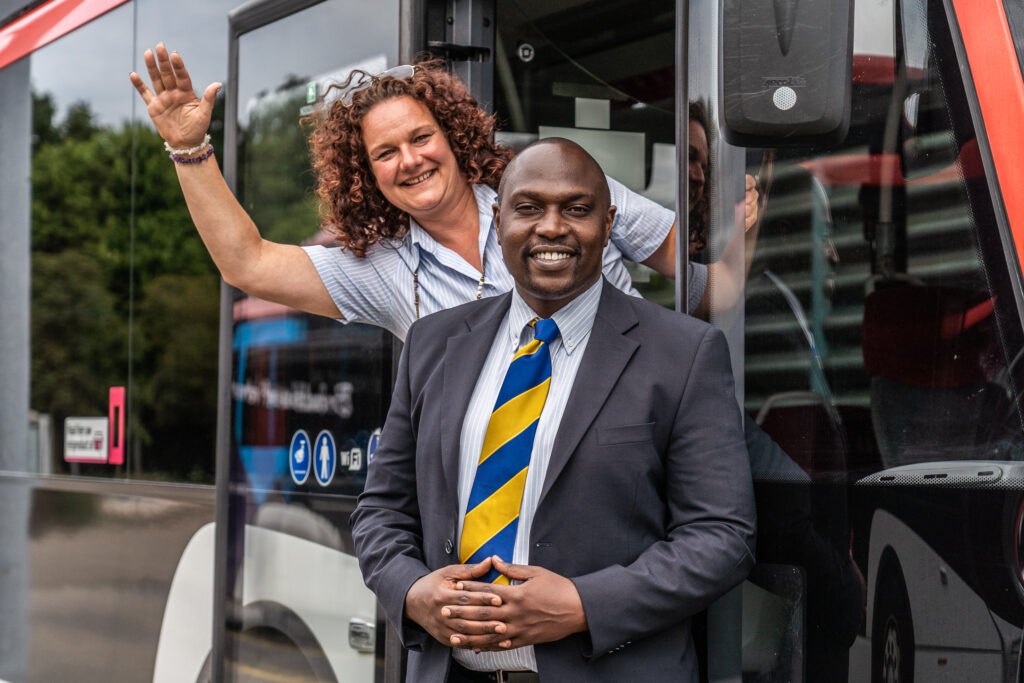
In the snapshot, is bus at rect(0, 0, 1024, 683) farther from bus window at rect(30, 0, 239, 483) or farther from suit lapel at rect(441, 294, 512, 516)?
suit lapel at rect(441, 294, 512, 516)

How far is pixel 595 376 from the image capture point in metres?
2.19

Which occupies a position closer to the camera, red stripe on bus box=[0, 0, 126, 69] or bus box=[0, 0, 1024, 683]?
bus box=[0, 0, 1024, 683]

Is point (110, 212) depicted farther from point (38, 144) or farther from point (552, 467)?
point (552, 467)

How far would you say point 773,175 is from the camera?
2.31 metres

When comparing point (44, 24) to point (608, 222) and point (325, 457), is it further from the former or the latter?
point (608, 222)

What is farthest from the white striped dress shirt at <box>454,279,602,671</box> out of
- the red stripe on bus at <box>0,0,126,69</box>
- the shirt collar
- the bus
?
the red stripe on bus at <box>0,0,126,69</box>

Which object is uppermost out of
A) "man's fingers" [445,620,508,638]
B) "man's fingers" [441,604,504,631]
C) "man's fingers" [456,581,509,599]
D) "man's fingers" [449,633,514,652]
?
"man's fingers" [456,581,509,599]

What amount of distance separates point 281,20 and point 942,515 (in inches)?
89.1

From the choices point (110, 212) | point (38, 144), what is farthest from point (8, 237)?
point (110, 212)

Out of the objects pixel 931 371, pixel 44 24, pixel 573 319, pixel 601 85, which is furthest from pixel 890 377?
pixel 44 24

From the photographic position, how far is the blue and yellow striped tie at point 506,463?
220 centimetres

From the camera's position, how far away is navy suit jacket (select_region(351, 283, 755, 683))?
2070 mm

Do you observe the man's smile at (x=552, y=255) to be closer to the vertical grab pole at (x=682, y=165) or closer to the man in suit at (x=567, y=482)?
the man in suit at (x=567, y=482)

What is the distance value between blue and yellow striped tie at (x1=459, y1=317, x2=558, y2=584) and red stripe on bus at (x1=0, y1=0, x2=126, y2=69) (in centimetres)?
267
